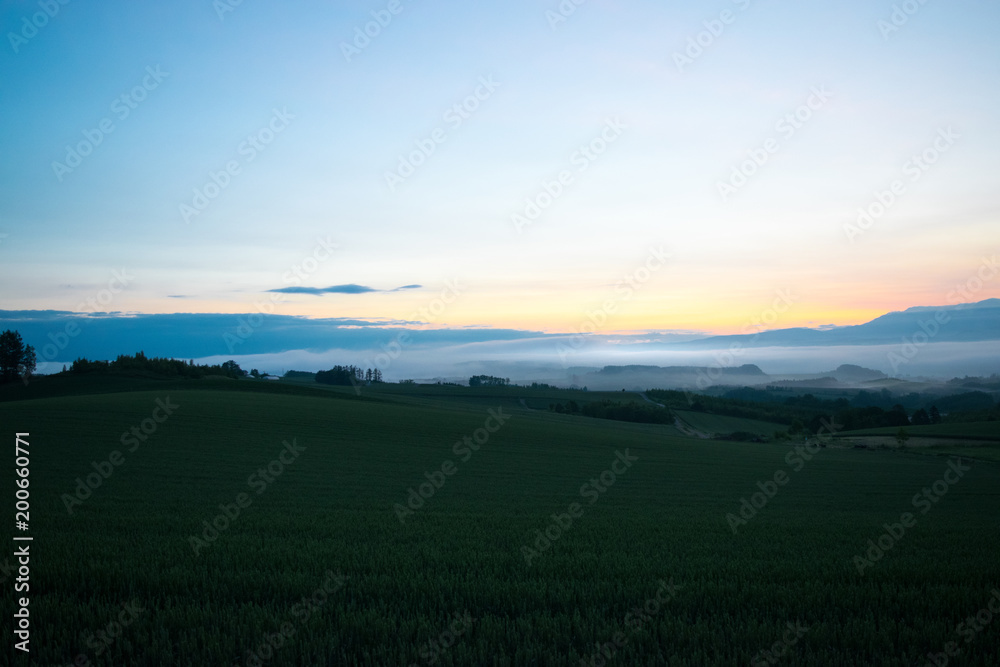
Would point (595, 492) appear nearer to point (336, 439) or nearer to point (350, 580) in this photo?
point (350, 580)

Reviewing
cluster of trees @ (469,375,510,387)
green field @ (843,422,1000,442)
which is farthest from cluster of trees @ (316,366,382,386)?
green field @ (843,422,1000,442)

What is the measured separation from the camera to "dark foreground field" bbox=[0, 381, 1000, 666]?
4.89 metres

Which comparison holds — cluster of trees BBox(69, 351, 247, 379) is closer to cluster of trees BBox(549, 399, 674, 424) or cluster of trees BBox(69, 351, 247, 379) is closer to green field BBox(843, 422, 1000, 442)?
cluster of trees BBox(549, 399, 674, 424)

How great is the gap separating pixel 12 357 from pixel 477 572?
343 ft

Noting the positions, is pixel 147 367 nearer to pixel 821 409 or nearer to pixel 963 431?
pixel 963 431

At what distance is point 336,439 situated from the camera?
1284 inches

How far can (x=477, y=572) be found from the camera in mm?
7164

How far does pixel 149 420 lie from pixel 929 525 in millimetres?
37102

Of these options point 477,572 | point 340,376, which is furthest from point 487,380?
point 477,572

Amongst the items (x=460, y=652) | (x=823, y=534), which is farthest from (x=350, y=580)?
(x=823, y=534)

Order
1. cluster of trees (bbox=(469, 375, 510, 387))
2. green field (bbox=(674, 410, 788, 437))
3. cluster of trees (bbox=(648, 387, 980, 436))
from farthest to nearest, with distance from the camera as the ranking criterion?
1. cluster of trees (bbox=(469, 375, 510, 387))
2. cluster of trees (bbox=(648, 387, 980, 436))
3. green field (bbox=(674, 410, 788, 437))

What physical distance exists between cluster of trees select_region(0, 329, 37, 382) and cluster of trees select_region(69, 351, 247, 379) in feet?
43.7

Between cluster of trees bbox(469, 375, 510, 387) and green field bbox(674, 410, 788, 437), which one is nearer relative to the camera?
green field bbox(674, 410, 788, 437)

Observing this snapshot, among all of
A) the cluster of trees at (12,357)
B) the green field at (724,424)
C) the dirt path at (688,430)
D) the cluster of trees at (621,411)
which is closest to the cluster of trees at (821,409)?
the green field at (724,424)
